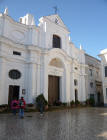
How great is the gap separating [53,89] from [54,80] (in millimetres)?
1370

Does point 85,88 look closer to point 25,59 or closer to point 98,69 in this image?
point 98,69

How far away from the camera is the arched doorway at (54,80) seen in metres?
19.7

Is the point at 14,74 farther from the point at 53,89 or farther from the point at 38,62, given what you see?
the point at 53,89

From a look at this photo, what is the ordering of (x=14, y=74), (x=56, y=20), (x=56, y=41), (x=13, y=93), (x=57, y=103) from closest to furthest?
(x=13, y=93) < (x=14, y=74) < (x=57, y=103) < (x=56, y=41) < (x=56, y=20)

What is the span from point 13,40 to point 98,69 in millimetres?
20120

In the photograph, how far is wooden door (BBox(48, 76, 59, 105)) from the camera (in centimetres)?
1947

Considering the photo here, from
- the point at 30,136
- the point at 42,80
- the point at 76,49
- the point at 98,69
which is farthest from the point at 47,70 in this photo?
the point at 98,69

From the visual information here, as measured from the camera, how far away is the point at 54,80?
811 inches

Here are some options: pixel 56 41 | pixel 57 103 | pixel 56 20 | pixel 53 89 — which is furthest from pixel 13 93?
pixel 56 20

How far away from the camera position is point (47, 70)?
18.7m

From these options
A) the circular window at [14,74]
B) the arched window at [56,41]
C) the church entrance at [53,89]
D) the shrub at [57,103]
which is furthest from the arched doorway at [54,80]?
the circular window at [14,74]

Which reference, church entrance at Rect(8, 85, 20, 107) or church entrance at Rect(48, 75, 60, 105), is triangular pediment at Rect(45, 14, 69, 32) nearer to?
church entrance at Rect(48, 75, 60, 105)

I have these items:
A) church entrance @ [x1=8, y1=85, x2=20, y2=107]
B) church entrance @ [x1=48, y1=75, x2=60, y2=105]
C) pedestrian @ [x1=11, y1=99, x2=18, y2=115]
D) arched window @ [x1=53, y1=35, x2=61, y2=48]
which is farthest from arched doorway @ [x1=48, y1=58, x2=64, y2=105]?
pedestrian @ [x1=11, y1=99, x2=18, y2=115]

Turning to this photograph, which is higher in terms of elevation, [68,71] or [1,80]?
[68,71]
